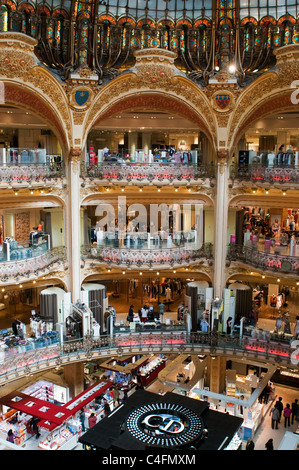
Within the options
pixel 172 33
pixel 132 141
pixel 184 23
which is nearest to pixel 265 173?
pixel 172 33

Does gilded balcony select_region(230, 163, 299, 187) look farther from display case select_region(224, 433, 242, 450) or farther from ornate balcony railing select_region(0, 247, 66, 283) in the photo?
display case select_region(224, 433, 242, 450)

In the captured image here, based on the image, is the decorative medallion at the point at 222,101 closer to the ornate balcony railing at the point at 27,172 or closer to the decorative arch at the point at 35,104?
the decorative arch at the point at 35,104

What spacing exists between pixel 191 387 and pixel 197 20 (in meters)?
20.0

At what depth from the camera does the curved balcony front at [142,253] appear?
2770cm

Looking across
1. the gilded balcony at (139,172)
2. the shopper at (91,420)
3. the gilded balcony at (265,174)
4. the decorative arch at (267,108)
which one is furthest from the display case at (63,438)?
the decorative arch at (267,108)

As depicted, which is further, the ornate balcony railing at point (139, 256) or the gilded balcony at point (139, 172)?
the ornate balcony railing at point (139, 256)

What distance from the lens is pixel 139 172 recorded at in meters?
27.4

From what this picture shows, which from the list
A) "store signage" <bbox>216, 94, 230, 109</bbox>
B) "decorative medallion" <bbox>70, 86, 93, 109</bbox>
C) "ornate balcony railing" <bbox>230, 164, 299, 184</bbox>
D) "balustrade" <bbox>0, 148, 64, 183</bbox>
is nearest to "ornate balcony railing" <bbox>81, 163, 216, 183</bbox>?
"balustrade" <bbox>0, 148, 64, 183</bbox>

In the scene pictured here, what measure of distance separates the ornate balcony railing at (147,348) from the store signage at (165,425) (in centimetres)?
492

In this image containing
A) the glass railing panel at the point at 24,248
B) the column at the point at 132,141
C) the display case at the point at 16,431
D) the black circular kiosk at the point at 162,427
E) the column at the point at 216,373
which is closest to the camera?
the black circular kiosk at the point at 162,427

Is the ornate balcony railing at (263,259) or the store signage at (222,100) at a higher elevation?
the store signage at (222,100)

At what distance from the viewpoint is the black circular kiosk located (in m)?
19.1

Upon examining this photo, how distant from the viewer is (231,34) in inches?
1062

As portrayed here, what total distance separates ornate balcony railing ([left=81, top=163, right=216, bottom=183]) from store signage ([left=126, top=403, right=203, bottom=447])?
39.6ft
